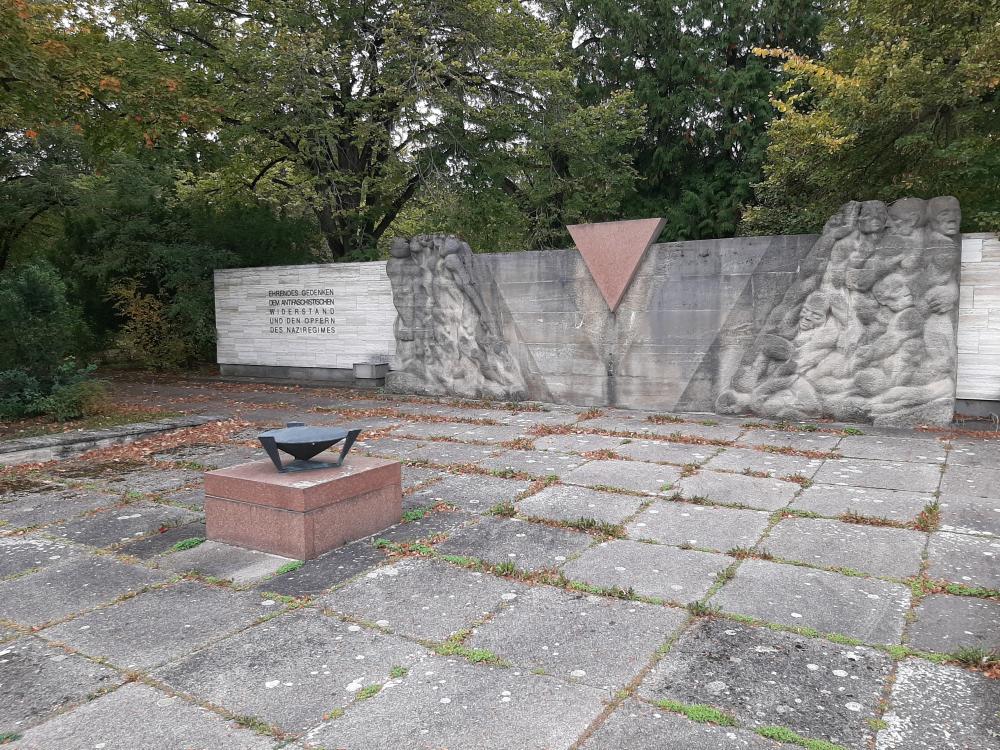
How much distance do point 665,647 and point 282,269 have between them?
1127cm

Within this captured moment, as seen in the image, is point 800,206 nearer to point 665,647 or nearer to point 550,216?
point 550,216

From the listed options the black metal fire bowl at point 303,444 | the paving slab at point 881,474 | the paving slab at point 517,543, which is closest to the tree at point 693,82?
the paving slab at point 881,474

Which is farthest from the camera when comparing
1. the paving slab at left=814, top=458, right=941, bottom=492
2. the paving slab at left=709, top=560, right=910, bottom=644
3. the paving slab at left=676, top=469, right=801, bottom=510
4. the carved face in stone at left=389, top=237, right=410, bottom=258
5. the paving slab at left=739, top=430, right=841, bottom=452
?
the carved face in stone at left=389, top=237, right=410, bottom=258

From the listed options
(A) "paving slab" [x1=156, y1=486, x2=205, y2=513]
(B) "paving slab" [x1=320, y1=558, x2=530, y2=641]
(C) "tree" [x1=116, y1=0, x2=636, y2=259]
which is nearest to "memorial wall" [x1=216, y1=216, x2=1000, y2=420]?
(C) "tree" [x1=116, y1=0, x2=636, y2=259]

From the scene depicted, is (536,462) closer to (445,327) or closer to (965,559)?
(965,559)

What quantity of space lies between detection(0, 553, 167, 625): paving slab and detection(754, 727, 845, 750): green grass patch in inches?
129

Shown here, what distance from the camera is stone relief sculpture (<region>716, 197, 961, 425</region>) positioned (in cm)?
751

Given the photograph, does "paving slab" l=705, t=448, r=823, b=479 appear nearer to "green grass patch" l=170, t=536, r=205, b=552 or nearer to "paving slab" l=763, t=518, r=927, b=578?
"paving slab" l=763, t=518, r=927, b=578

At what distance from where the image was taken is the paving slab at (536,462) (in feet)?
20.9

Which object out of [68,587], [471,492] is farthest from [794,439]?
[68,587]

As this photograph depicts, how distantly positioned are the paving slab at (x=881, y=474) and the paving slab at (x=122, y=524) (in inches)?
201

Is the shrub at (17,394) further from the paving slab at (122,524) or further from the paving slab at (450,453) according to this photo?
the paving slab at (450,453)

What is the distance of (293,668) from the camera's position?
3076 millimetres

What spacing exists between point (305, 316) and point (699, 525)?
942cm
